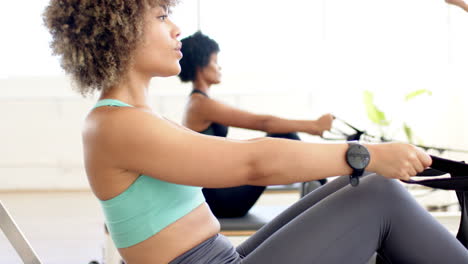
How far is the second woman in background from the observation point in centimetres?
246

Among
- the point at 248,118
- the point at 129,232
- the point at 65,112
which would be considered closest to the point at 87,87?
the point at 129,232

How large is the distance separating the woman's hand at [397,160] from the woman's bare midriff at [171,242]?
0.37 m

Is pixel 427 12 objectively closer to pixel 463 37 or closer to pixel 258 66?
pixel 463 37

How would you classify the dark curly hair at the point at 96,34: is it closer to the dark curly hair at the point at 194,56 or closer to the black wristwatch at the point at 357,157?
the black wristwatch at the point at 357,157

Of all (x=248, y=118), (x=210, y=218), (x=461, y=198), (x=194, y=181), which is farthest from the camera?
(x=248, y=118)

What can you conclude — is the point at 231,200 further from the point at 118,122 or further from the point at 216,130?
the point at 118,122

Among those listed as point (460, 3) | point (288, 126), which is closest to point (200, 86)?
point (288, 126)

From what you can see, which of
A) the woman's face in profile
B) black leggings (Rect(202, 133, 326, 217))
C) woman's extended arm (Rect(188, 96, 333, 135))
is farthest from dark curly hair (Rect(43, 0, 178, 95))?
the woman's face in profile

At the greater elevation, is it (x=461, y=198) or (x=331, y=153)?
(x=331, y=153)

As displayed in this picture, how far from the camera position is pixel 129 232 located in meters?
1.08

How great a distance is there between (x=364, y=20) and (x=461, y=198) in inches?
184

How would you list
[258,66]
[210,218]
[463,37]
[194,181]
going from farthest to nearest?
[258,66], [463,37], [210,218], [194,181]

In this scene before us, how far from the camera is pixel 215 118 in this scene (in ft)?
9.04

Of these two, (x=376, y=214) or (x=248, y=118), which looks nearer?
(x=376, y=214)
